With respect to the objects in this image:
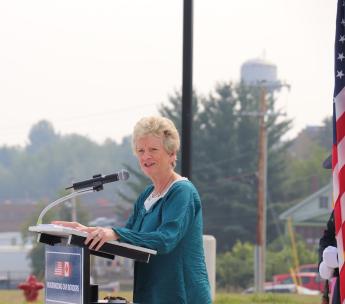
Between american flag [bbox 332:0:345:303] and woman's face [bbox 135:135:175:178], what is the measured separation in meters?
0.77

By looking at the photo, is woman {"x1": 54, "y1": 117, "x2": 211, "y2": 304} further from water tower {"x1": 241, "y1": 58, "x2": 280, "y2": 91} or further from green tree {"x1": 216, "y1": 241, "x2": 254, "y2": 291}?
water tower {"x1": 241, "y1": 58, "x2": 280, "y2": 91}

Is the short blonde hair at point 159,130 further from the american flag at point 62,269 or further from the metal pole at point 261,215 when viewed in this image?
the metal pole at point 261,215

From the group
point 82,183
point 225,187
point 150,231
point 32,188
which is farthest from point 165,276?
point 32,188

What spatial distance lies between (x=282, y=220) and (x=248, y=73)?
10.5 m

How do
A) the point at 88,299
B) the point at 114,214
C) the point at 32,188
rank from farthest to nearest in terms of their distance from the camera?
1. the point at 32,188
2. the point at 114,214
3. the point at 88,299

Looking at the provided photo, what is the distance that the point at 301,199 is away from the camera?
69.1 metres

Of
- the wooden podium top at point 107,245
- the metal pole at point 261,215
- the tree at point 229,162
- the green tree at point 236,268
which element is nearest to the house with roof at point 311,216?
the tree at point 229,162

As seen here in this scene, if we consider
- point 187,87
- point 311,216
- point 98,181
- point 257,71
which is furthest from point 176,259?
point 311,216

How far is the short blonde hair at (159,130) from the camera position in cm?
456

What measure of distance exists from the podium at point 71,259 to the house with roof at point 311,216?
64645mm

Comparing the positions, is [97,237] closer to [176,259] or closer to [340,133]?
[176,259]

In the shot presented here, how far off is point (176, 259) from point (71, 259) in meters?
0.43

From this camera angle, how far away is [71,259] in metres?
4.40

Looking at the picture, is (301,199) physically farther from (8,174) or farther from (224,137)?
(8,174)
